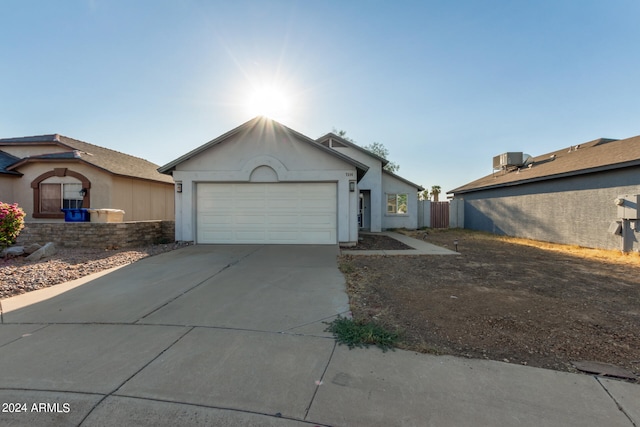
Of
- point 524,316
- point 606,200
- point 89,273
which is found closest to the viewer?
point 524,316

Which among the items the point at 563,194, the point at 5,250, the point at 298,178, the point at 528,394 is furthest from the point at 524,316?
the point at 5,250

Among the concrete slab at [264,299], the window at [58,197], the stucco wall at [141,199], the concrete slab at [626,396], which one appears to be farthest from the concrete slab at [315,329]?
the window at [58,197]

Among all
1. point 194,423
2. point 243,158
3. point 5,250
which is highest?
point 243,158

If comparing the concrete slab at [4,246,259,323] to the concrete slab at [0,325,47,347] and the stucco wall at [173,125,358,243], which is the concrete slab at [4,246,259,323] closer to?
the concrete slab at [0,325,47,347]

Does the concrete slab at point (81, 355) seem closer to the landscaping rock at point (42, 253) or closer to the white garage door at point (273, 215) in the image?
the landscaping rock at point (42, 253)

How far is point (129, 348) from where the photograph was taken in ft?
10.6

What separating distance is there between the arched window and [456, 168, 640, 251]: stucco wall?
824 inches

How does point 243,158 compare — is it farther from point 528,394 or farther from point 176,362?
point 528,394

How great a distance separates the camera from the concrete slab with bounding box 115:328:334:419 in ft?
7.86

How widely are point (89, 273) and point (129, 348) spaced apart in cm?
466

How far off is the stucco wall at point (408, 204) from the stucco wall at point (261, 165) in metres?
8.66

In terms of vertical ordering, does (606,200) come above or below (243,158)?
below

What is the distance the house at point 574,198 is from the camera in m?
9.80

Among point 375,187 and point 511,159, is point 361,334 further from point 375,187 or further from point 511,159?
point 511,159
